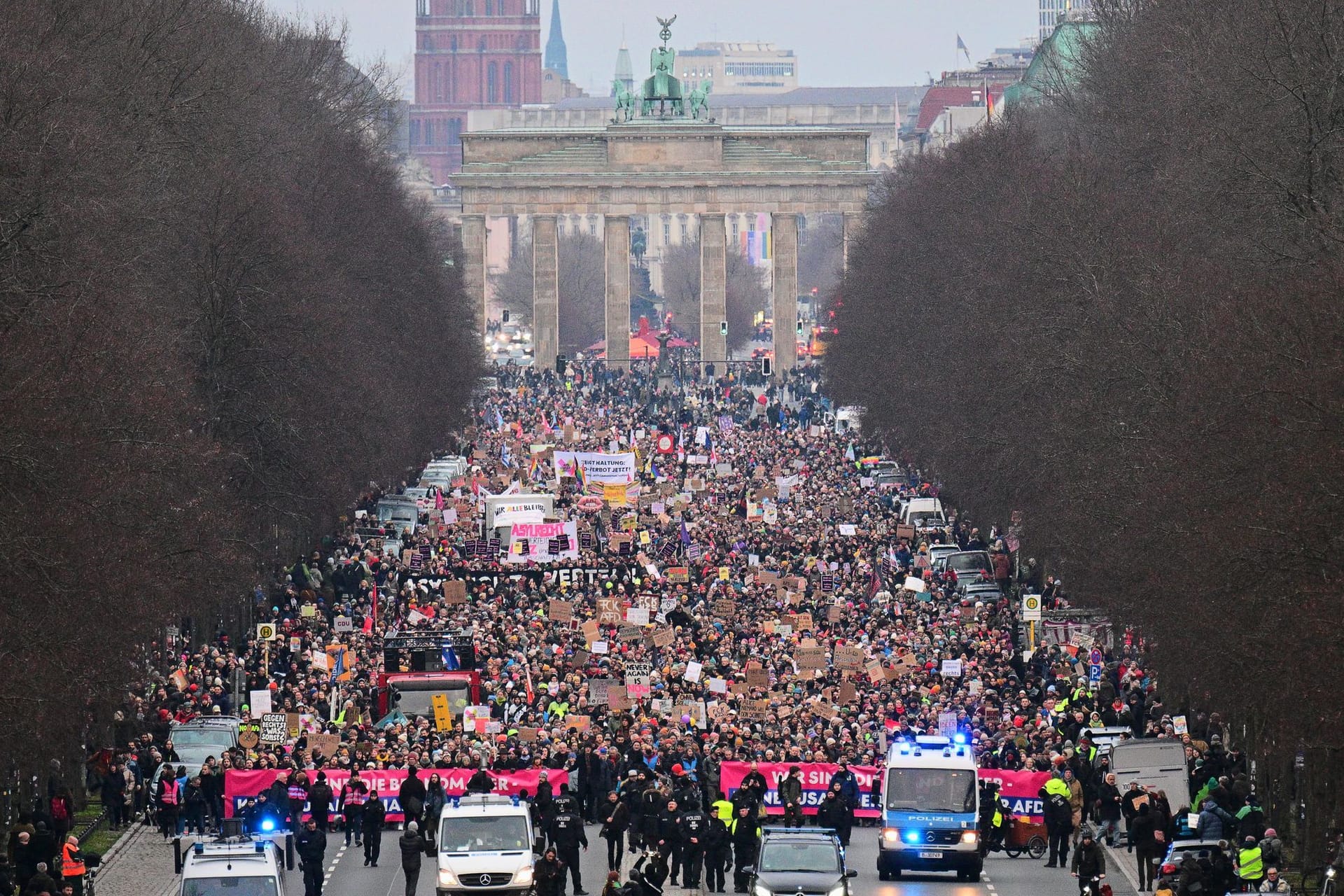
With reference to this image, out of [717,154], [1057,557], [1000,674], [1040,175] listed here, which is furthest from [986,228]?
[717,154]

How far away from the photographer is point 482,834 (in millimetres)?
38188

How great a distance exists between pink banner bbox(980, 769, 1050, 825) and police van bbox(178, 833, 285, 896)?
43.1ft

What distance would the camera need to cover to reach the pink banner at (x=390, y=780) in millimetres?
44406

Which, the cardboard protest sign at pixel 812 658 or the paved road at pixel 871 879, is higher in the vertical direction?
the cardboard protest sign at pixel 812 658

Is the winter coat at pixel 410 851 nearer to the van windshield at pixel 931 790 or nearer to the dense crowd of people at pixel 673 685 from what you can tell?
the dense crowd of people at pixel 673 685

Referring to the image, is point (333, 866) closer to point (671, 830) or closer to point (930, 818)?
point (671, 830)

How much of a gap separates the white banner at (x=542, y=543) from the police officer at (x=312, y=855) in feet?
89.9

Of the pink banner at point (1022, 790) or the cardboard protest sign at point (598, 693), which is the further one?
the cardboard protest sign at point (598, 693)

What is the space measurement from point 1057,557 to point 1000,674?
570cm

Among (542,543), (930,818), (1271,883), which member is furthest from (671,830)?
(542,543)

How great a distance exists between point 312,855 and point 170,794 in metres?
6.14

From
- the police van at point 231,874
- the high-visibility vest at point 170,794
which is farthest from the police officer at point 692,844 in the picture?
the high-visibility vest at point 170,794

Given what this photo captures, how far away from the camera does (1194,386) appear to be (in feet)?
158

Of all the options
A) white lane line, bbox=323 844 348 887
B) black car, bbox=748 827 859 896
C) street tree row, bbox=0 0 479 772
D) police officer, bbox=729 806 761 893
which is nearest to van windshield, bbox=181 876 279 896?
street tree row, bbox=0 0 479 772
